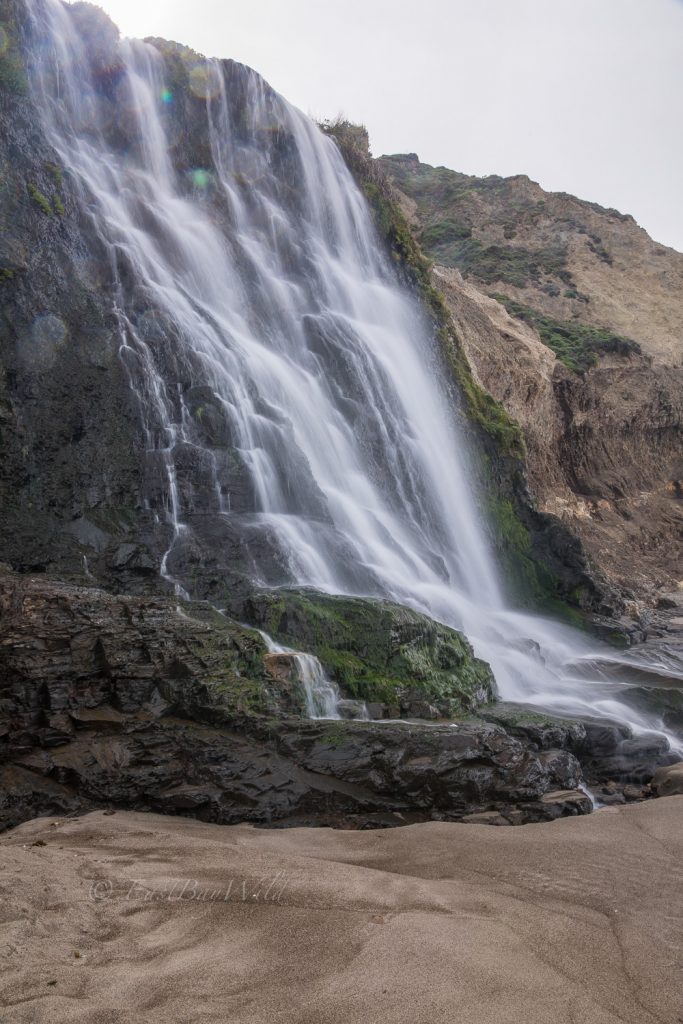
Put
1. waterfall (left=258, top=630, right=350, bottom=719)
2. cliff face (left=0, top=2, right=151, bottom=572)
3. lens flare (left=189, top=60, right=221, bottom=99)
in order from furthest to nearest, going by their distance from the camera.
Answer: lens flare (left=189, top=60, right=221, bottom=99) < cliff face (left=0, top=2, right=151, bottom=572) < waterfall (left=258, top=630, right=350, bottom=719)

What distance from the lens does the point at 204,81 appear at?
20.1m

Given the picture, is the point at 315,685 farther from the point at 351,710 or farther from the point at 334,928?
the point at 334,928

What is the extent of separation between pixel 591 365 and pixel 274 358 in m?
18.5

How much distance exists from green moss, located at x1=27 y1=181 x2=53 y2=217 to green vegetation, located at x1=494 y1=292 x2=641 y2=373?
21426 millimetres

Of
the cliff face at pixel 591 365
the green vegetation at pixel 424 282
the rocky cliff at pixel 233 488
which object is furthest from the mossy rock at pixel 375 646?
the cliff face at pixel 591 365

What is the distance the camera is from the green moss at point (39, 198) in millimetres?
13305

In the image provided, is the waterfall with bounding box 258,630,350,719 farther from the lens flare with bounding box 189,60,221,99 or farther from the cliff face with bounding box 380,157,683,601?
the lens flare with bounding box 189,60,221,99

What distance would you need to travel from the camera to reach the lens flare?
19.9 m

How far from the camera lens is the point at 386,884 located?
4395mm

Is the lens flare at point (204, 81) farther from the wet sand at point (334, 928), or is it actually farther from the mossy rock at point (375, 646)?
the wet sand at point (334, 928)

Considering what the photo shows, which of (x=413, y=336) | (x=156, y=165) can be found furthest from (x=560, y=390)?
(x=156, y=165)

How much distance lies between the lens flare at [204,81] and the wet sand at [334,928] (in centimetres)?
1943

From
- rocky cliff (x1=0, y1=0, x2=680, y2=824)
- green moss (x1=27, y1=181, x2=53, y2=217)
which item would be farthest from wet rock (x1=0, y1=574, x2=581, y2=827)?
green moss (x1=27, y1=181, x2=53, y2=217)

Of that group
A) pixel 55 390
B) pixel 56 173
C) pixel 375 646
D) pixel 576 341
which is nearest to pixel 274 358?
pixel 56 173
